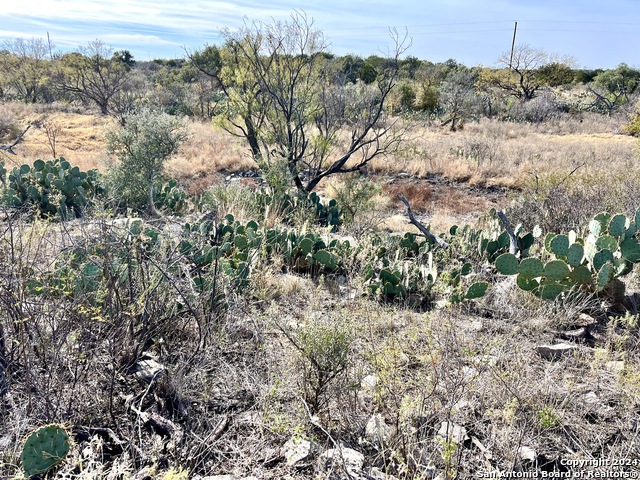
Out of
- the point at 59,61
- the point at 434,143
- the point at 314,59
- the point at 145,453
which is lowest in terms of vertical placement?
the point at 145,453

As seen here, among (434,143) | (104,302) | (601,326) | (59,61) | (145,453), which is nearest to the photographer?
(145,453)

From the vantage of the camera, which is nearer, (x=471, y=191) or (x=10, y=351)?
(x=10, y=351)

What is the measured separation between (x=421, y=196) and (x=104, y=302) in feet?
31.3

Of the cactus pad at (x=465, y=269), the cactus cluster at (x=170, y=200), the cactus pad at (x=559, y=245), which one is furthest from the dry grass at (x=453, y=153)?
the cactus pad at (x=559, y=245)

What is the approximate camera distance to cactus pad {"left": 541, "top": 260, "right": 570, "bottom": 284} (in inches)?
150

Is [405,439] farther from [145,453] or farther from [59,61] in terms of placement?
[59,61]

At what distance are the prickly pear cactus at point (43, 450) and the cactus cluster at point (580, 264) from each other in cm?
338

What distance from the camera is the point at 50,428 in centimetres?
204

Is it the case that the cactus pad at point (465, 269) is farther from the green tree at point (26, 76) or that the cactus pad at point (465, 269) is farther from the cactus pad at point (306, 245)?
the green tree at point (26, 76)

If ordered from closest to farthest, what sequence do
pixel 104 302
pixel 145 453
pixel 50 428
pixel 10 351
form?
pixel 50 428
pixel 145 453
pixel 10 351
pixel 104 302

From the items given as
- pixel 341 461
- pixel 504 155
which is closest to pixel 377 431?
pixel 341 461

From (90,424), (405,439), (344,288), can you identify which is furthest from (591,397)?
(90,424)

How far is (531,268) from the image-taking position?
3.88 m

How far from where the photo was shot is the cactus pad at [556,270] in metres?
3.80
